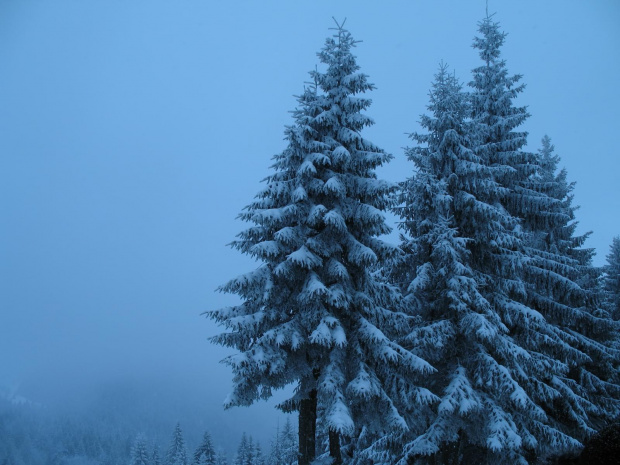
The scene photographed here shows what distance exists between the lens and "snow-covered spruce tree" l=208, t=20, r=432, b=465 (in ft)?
41.6

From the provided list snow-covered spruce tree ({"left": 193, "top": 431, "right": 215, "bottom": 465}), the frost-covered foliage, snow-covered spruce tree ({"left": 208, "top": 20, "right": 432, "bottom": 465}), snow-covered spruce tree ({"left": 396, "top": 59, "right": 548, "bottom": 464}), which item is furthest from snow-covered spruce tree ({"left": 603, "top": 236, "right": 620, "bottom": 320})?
snow-covered spruce tree ({"left": 193, "top": 431, "right": 215, "bottom": 465})

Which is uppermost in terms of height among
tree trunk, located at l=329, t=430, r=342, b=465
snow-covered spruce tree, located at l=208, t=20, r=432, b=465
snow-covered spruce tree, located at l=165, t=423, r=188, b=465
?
snow-covered spruce tree, located at l=165, t=423, r=188, b=465

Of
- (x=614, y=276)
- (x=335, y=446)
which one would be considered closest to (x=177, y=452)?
(x=614, y=276)

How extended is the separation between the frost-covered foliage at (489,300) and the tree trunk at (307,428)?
2956 millimetres

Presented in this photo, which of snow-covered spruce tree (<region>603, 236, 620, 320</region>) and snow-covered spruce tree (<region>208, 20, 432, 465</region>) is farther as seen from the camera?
snow-covered spruce tree (<region>603, 236, 620, 320</region>)

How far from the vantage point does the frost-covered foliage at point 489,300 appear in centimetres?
1488

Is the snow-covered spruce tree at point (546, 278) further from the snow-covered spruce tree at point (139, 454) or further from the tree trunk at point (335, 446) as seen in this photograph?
the snow-covered spruce tree at point (139, 454)

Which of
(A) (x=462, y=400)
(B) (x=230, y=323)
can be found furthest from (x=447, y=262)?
(B) (x=230, y=323)

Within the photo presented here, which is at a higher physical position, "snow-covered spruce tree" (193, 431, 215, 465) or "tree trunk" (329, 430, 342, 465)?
"snow-covered spruce tree" (193, 431, 215, 465)

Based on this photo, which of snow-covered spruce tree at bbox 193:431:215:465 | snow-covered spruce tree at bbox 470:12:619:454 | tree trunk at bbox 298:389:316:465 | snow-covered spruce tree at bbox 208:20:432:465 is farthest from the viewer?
snow-covered spruce tree at bbox 193:431:215:465

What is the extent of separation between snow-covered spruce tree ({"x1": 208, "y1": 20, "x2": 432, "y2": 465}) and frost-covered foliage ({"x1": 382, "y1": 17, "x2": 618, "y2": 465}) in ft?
5.98

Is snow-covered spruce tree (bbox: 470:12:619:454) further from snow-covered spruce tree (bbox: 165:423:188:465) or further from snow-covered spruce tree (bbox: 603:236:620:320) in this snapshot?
snow-covered spruce tree (bbox: 165:423:188:465)

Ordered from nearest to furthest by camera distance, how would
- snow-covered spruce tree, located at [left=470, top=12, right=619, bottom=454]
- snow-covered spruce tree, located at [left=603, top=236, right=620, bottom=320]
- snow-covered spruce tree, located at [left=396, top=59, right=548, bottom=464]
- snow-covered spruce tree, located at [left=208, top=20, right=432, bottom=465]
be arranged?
snow-covered spruce tree, located at [left=208, top=20, right=432, bottom=465] → snow-covered spruce tree, located at [left=396, top=59, right=548, bottom=464] → snow-covered spruce tree, located at [left=470, top=12, right=619, bottom=454] → snow-covered spruce tree, located at [left=603, top=236, right=620, bottom=320]

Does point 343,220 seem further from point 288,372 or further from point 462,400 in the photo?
point 462,400
